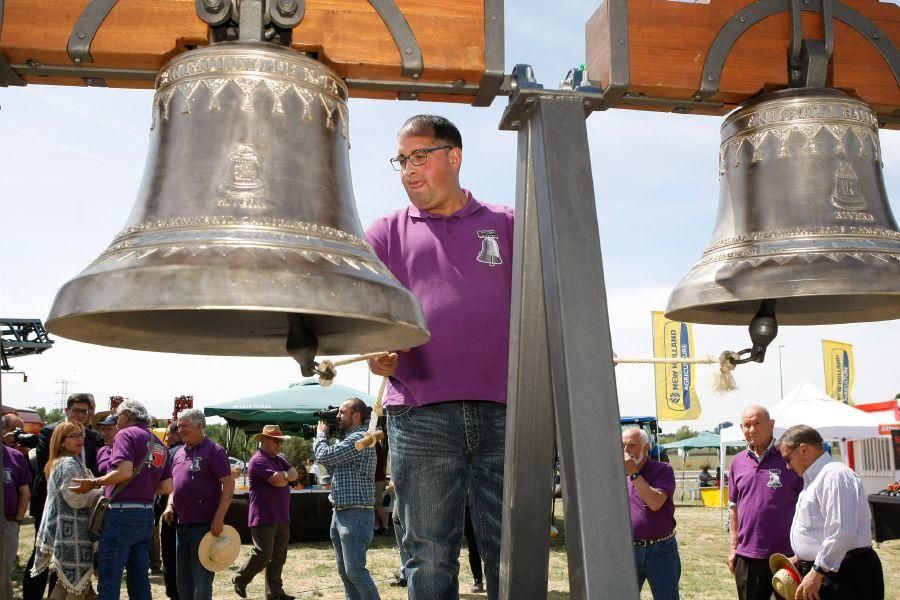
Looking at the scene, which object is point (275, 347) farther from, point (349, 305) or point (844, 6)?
point (844, 6)

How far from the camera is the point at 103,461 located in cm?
858

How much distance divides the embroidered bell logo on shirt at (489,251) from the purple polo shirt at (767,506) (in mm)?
5673

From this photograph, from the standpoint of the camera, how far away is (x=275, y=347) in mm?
2361

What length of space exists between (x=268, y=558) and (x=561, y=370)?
871 cm

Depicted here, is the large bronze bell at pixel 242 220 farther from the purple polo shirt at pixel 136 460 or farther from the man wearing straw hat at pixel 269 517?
the man wearing straw hat at pixel 269 517

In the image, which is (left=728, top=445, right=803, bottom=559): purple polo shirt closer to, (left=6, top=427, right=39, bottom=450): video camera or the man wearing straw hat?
the man wearing straw hat

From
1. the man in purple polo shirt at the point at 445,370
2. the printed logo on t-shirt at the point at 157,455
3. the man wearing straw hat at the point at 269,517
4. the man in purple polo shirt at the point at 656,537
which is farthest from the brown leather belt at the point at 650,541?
the man in purple polo shirt at the point at 445,370

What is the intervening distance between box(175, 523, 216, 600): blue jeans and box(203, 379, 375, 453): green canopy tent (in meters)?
7.40

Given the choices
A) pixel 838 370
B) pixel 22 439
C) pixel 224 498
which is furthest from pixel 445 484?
pixel 838 370

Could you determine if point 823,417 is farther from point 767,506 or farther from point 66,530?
point 66,530

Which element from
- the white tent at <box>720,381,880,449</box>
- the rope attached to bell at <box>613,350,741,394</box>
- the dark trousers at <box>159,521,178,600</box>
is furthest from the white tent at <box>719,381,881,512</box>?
the rope attached to bell at <box>613,350,741,394</box>

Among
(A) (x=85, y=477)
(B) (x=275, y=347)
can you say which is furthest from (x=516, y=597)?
(A) (x=85, y=477)

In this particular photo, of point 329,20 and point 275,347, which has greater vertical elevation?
point 329,20

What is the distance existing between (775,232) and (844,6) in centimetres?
70
